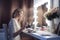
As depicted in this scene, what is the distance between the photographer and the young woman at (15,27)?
3.12 m

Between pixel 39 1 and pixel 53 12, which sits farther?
pixel 39 1

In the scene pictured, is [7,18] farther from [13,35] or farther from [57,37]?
[57,37]

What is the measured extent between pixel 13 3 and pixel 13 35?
722 mm

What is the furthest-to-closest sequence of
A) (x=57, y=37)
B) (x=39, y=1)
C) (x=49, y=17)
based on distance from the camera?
(x=39, y=1) < (x=49, y=17) < (x=57, y=37)

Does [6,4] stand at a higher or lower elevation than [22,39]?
higher

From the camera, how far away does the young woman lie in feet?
10.2

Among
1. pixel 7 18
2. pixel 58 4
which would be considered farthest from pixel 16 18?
pixel 58 4

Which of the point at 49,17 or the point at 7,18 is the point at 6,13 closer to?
the point at 7,18

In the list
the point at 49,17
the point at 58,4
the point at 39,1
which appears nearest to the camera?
the point at 58,4

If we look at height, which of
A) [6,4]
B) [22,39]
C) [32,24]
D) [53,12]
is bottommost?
[22,39]

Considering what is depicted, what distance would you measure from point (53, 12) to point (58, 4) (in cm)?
17

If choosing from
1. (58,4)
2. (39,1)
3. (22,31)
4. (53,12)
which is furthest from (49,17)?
(22,31)

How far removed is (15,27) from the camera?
3.13 metres

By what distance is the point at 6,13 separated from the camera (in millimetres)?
3160
